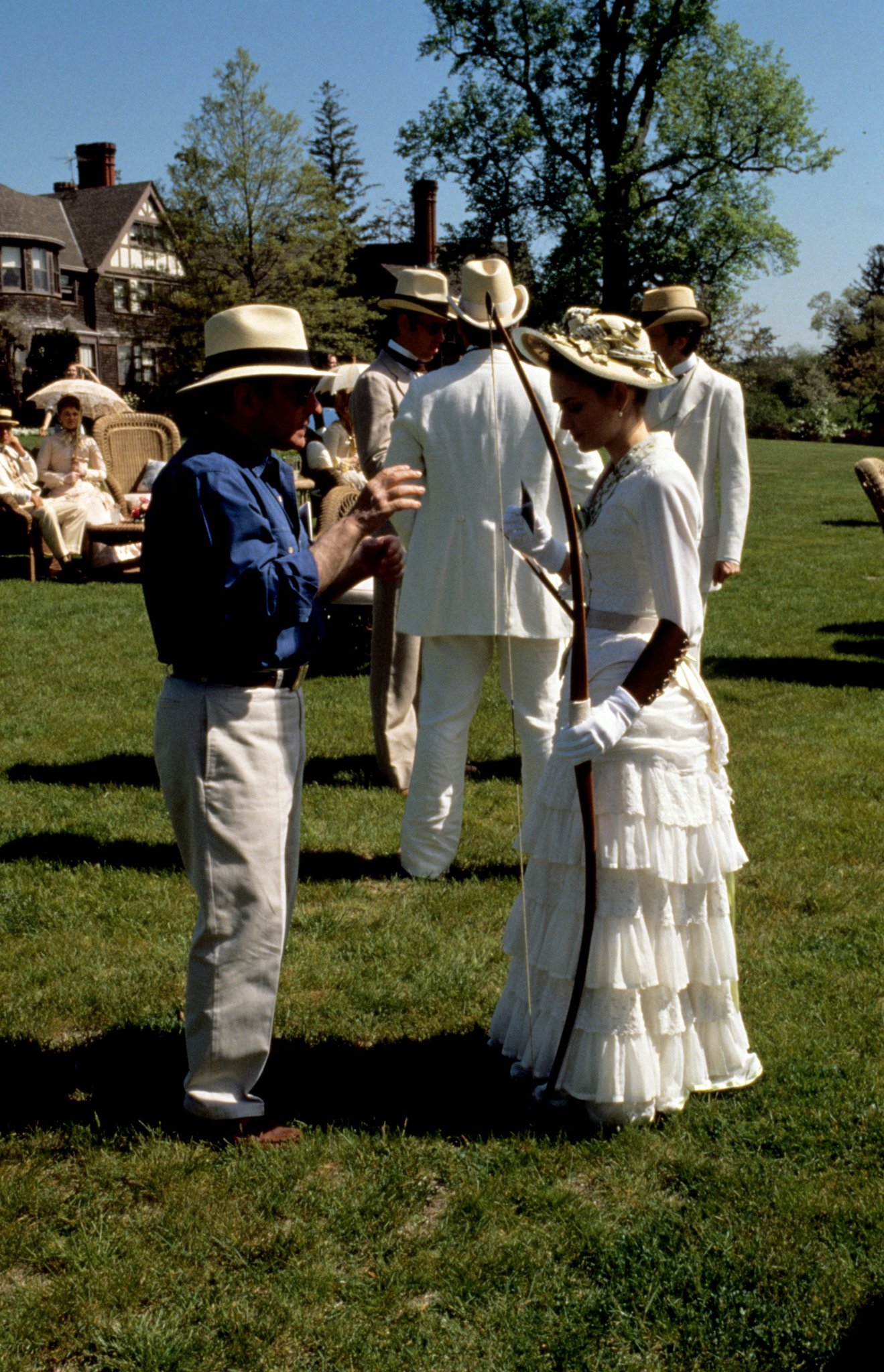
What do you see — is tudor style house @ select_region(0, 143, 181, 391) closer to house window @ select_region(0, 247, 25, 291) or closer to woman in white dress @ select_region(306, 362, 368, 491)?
house window @ select_region(0, 247, 25, 291)

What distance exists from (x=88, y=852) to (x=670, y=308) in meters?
3.80

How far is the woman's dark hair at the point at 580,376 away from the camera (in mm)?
3549

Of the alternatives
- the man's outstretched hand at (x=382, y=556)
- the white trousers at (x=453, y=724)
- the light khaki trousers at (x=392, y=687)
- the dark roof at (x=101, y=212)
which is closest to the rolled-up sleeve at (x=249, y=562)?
the man's outstretched hand at (x=382, y=556)

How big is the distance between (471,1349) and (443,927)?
2.40 metres

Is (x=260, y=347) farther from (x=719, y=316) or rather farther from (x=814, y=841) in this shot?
(x=719, y=316)

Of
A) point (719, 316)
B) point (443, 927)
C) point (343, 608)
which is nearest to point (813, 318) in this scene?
point (719, 316)

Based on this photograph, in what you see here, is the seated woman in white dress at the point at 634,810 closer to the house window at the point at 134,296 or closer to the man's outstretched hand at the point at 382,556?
the man's outstretched hand at the point at 382,556

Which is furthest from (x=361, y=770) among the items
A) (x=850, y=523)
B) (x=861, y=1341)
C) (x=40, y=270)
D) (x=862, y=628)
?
(x=40, y=270)

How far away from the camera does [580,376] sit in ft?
11.7

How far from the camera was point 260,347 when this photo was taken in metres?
3.43

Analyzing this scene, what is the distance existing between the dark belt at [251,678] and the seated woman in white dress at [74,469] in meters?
12.6

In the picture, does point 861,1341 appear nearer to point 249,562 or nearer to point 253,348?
point 249,562

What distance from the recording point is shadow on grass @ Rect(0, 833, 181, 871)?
6113 mm

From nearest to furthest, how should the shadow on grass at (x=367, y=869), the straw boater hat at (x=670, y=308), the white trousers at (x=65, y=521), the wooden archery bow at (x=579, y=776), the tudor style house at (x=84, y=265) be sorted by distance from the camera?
the wooden archery bow at (x=579, y=776)
the shadow on grass at (x=367, y=869)
the straw boater hat at (x=670, y=308)
the white trousers at (x=65, y=521)
the tudor style house at (x=84, y=265)
